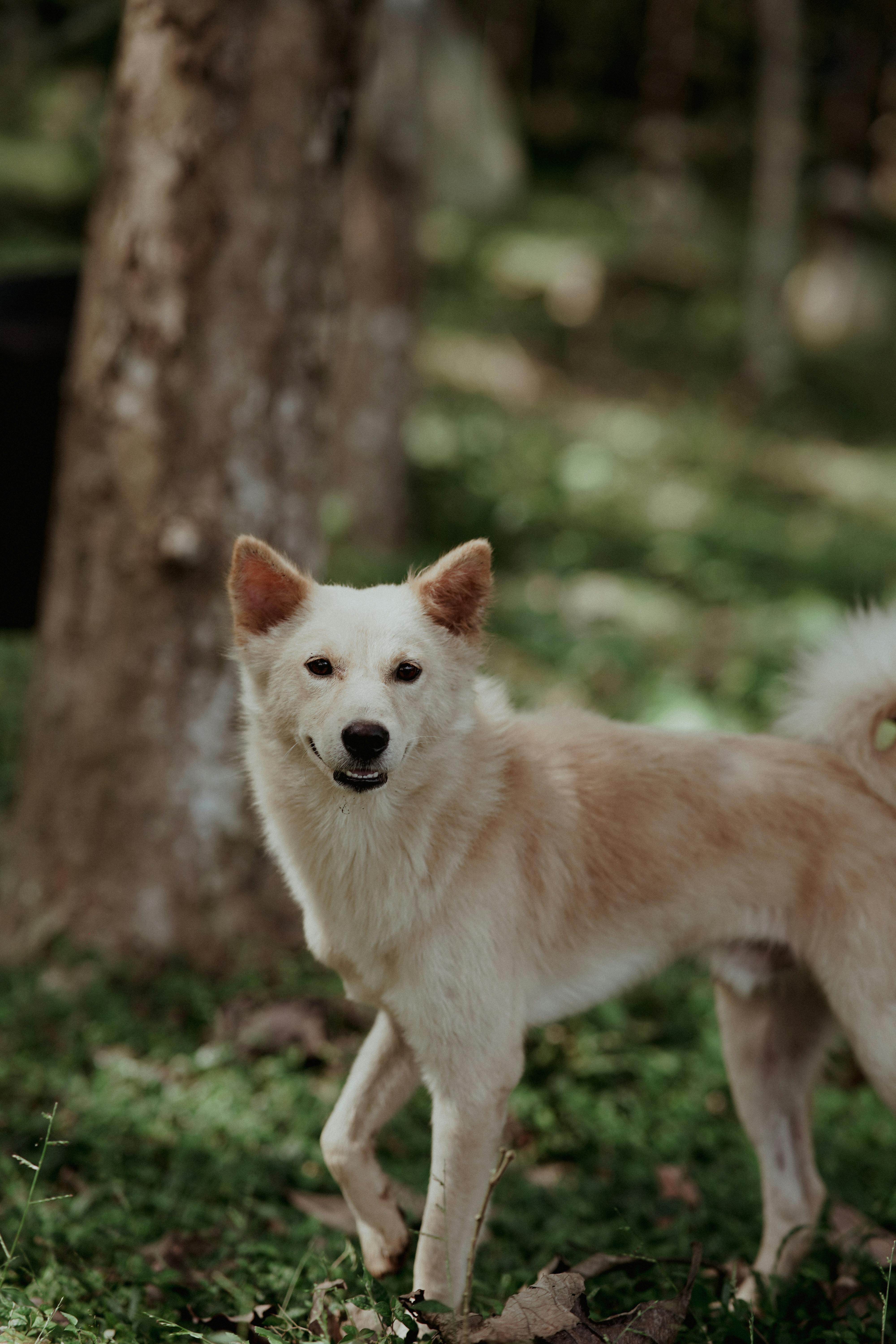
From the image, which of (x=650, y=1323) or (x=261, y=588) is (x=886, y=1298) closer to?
(x=650, y=1323)

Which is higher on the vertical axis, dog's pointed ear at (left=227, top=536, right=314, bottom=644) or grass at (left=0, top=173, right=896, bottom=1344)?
dog's pointed ear at (left=227, top=536, right=314, bottom=644)

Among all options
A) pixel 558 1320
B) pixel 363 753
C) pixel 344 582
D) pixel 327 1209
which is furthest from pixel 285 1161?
pixel 344 582

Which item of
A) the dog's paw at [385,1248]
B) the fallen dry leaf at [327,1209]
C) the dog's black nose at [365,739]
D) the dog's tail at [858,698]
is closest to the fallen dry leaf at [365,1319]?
the dog's paw at [385,1248]

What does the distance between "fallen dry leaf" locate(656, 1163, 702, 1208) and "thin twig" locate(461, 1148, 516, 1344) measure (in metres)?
1.20

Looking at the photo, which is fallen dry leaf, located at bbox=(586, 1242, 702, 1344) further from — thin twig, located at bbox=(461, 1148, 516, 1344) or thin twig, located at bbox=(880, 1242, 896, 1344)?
thin twig, located at bbox=(880, 1242, 896, 1344)

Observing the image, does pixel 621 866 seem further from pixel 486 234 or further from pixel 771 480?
pixel 486 234

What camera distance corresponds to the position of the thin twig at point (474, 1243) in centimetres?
260

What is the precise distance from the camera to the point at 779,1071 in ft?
12.2

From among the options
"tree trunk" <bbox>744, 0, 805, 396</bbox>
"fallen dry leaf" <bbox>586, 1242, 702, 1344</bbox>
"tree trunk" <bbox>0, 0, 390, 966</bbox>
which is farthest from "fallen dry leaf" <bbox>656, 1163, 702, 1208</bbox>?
"tree trunk" <bbox>744, 0, 805, 396</bbox>

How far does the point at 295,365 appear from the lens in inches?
187

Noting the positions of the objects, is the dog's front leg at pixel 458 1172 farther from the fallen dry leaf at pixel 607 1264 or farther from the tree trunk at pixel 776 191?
the tree trunk at pixel 776 191

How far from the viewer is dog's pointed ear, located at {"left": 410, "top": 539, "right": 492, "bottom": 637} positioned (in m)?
3.01

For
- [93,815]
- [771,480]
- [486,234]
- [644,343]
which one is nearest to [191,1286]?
[93,815]

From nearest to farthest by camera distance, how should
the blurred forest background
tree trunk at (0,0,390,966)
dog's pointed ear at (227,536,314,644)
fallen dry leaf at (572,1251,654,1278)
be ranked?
1. dog's pointed ear at (227,536,314,644)
2. fallen dry leaf at (572,1251,654,1278)
3. the blurred forest background
4. tree trunk at (0,0,390,966)
